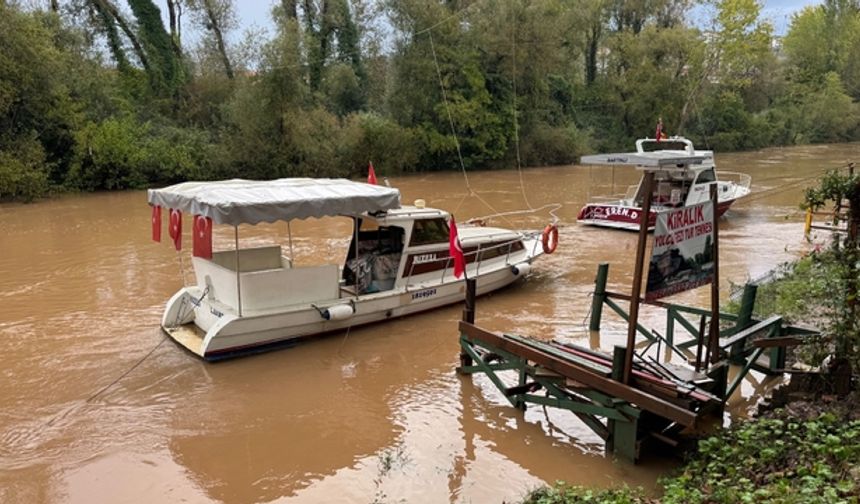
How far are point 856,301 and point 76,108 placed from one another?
29.0 m

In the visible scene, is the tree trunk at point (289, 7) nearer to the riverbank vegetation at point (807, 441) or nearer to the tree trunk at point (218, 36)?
the tree trunk at point (218, 36)

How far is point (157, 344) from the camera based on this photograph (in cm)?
998

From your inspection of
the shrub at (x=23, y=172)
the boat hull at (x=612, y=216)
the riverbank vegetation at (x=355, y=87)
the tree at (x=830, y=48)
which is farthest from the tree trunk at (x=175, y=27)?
the tree at (x=830, y=48)

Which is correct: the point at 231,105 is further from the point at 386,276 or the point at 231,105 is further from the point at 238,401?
the point at 238,401

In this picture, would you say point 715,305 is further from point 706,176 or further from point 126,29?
point 126,29

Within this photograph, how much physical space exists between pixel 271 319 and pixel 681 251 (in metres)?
5.54

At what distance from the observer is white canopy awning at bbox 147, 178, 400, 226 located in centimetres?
855

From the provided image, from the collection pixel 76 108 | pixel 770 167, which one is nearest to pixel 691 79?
pixel 770 167

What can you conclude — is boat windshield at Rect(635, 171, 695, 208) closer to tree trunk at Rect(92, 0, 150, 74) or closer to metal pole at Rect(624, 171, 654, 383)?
metal pole at Rect(624, 171, 654, 383)

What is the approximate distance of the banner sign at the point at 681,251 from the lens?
6.51 meters

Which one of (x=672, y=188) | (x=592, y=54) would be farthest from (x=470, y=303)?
(x=592, y=54)

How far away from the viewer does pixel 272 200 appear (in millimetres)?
8922

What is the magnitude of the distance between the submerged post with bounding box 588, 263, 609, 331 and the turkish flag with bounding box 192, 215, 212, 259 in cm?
559

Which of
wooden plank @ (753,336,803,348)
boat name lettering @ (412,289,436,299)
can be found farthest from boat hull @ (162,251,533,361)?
wooden plank @ (753,336,803,348)
